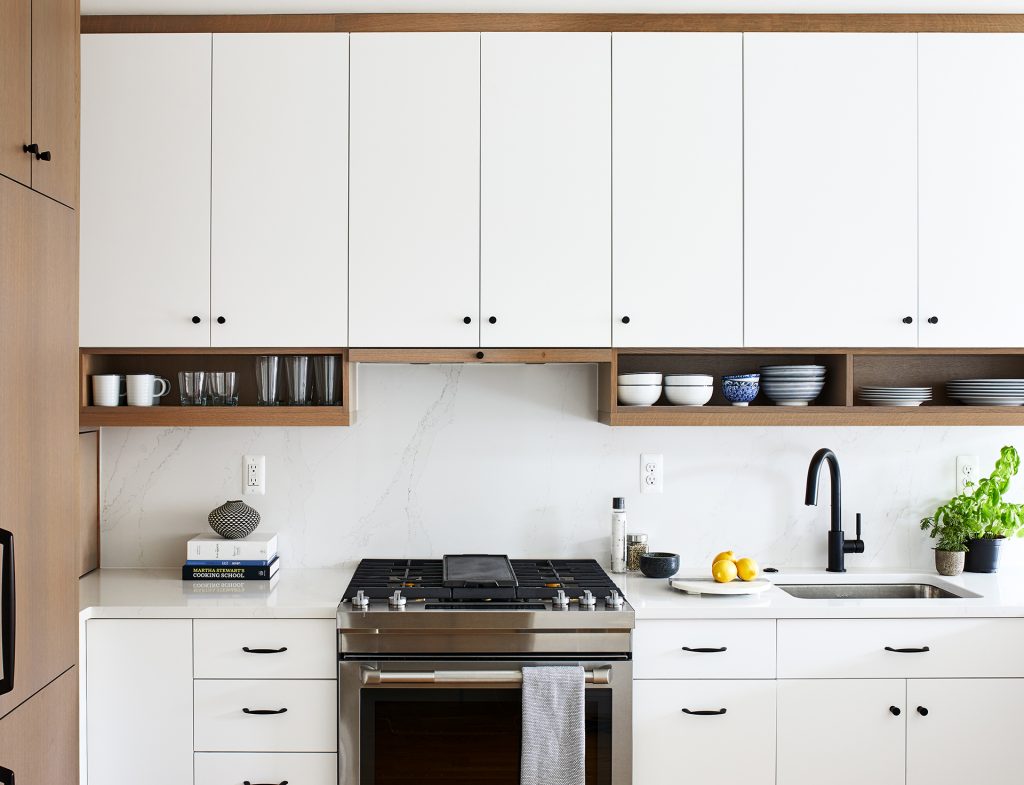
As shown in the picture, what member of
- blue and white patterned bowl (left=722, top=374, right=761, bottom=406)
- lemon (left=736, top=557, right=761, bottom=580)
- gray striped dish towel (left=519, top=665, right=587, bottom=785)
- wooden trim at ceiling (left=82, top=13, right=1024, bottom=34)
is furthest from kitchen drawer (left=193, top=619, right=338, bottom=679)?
wooden trim at ceiling (left=82, top=13, right=1024, bottom=34)

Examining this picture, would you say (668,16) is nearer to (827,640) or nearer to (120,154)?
(120,154)

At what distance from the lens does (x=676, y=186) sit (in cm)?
254

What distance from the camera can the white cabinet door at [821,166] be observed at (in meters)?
2.55

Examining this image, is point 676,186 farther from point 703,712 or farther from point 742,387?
point 703,712

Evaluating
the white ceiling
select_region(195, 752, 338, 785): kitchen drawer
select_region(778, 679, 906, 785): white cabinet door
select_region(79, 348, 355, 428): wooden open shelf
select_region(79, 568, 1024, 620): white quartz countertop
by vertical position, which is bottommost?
select_region(195, 752, 338, 785): kitchen drawer

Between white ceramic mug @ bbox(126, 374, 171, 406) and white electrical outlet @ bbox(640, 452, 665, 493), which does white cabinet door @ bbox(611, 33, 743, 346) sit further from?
white ceramic mug @ bbox(126, 374, 171, 406)

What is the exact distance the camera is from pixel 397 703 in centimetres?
229

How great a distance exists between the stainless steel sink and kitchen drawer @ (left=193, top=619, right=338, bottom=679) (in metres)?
1.37

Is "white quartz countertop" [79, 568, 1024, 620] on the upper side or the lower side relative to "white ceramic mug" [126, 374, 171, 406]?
lower

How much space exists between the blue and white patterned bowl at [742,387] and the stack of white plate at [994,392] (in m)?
0.65

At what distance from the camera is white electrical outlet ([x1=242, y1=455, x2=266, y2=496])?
9.37ft

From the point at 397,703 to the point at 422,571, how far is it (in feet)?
1.56

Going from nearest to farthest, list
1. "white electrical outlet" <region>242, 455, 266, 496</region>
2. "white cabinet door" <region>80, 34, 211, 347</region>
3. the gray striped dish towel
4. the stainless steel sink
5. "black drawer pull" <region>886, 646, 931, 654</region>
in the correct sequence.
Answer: the gray striped dish towel, "black drawer pull" <region>886, 646, 931, 654</region>, "white cabinet door" <region>80, 34, 211, 347</region>, the stainless steel sink, "white electrical outlet" <region>242, 455, 266, 496</region>

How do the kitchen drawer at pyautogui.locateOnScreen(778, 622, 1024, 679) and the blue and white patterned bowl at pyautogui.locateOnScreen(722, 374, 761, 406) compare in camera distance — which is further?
the blue and white patterned bowl at pyautogui.locateOnScreen(722, 374, 761, 406)
